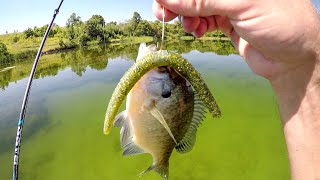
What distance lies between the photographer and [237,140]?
445 inches

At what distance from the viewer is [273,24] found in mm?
1584

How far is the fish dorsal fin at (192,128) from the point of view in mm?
1602

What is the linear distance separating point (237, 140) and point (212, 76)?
830 centimetres

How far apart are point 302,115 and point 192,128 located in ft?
2.00

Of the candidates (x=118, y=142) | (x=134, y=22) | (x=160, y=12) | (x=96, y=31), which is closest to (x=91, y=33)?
(x=96, y=31)

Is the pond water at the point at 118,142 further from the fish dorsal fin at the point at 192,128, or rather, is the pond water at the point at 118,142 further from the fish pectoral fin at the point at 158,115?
the fish pectoral fin at the point at 158,115

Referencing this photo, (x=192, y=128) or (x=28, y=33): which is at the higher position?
(x=192, y=128)

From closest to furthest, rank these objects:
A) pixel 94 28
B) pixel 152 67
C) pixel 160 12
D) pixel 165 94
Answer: pixel 152 67 → pixel 165 94 → pixel 160 12 → pixel 94 28

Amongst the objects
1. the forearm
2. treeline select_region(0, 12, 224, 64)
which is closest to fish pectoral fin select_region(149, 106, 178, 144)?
the forearm

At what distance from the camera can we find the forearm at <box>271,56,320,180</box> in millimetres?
1646

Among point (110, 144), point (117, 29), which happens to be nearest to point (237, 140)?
point (110, 144)

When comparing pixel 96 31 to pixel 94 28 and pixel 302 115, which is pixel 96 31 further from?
pixel 302 115

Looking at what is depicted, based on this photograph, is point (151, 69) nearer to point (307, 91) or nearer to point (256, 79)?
point (307, 91)

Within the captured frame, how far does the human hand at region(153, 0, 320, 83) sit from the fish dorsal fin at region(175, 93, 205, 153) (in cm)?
48
